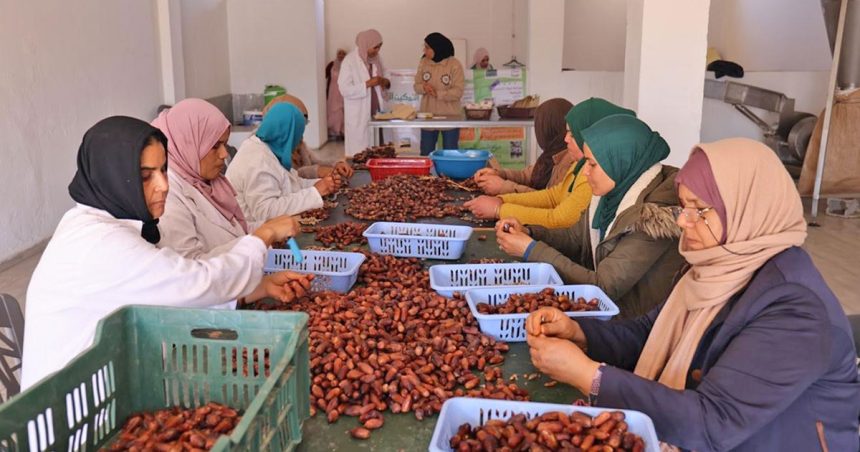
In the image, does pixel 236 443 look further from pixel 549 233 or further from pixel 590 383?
pixel 549 233

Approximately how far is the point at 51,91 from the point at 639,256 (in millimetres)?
4700

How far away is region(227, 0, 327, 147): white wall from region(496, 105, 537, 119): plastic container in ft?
13.6

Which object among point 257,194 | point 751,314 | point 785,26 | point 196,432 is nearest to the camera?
point 196,432

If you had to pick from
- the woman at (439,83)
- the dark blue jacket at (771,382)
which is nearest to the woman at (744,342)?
the dark blue jacket at (771,382)

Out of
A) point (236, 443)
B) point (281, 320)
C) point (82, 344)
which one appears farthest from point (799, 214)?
point (82, 344)

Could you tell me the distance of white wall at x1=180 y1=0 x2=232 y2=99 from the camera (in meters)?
7.83

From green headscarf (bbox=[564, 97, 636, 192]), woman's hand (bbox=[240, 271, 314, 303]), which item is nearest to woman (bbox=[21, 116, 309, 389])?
woman's hand (bbox=[240, 271, 314, 303])

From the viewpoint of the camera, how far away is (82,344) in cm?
164

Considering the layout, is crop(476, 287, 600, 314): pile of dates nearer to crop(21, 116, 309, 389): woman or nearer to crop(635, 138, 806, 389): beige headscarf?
crop(635, 138, 806, 389): beige headscarf

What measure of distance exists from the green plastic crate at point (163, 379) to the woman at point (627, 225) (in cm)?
121

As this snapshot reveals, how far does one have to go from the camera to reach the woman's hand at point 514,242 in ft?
8.01

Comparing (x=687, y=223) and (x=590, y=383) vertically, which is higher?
(x=687, y=223)

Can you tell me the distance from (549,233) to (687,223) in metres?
1.39

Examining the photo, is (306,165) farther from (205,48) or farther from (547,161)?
(205,48)
